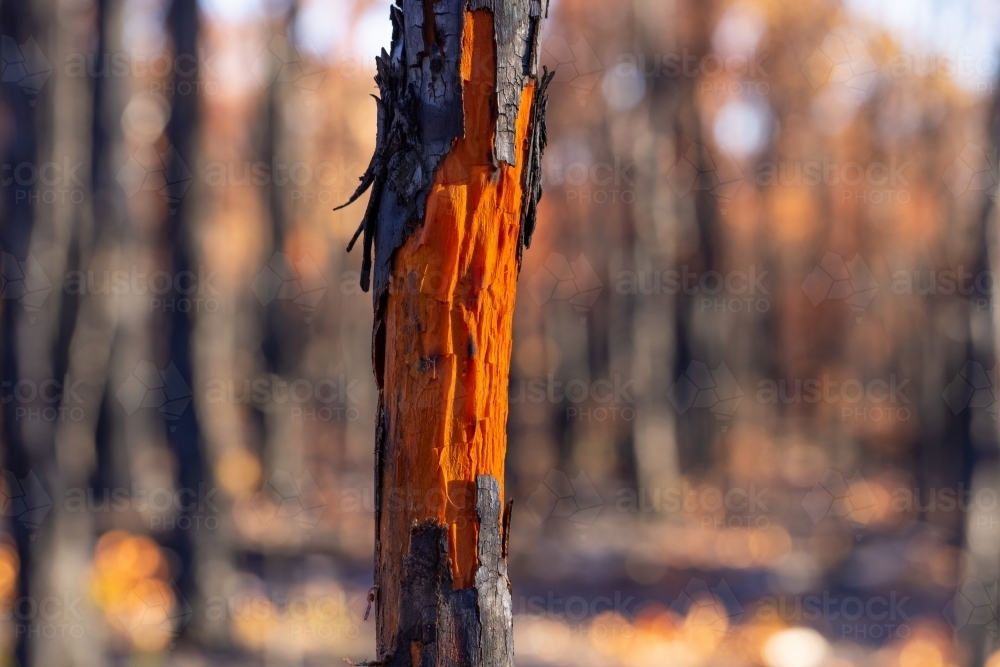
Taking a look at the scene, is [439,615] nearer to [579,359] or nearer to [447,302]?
[447,302]

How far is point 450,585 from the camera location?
6.12 ft

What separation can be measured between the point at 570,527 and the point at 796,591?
465cm

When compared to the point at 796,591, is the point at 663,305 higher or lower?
higher

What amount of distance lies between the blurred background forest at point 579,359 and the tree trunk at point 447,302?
14.9 ft

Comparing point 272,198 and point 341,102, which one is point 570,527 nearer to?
point 272,198

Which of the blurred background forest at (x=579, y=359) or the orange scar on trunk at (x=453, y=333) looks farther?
the blurred background forest at (x=579, y=359)

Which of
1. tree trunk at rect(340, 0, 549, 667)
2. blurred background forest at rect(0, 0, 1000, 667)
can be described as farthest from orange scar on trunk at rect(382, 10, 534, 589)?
blurred background forest at rect(0, 0, 1000, 667)

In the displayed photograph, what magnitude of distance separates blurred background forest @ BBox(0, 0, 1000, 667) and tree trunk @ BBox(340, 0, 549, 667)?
14.9 feet

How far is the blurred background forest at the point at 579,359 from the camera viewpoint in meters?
6.59

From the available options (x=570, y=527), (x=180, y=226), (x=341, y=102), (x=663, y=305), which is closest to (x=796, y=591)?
(x=570, y=527)

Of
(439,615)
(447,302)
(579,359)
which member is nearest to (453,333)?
(447,302)

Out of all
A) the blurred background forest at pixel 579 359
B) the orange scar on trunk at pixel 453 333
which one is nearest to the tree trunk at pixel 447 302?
the orange scar on trunk at pixel 453 333

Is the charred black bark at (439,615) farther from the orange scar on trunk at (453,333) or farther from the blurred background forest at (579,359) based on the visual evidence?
the blurred background forest at (579,359)

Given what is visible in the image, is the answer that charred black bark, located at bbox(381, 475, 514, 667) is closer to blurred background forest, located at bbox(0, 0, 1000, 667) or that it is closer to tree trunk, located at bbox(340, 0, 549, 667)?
tree trunk, located at bbox(340, 0, 549, 667)
